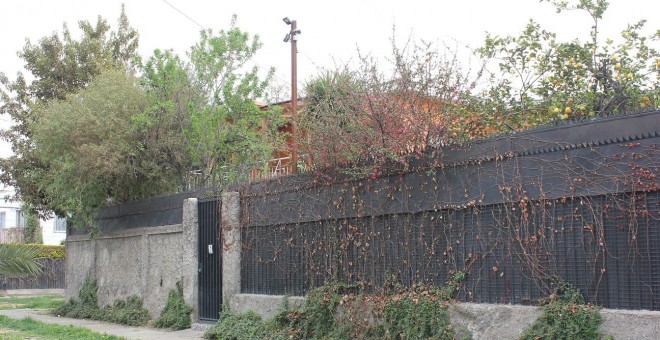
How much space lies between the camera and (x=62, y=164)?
17.1 meters

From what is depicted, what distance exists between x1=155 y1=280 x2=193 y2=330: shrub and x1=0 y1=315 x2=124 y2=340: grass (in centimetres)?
149

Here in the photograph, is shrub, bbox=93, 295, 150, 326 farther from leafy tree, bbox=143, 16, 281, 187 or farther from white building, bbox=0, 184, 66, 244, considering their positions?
white building, bbox=0, 184, 66, 244

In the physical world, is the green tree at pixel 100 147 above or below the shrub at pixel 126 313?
above

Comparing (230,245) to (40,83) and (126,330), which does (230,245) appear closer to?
(126,330)

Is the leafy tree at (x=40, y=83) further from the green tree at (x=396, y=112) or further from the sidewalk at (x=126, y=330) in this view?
the green tree at (x=396, y=112)

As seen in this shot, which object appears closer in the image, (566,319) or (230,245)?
(566,319)

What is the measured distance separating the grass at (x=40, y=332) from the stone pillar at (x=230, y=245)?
6.94 feet

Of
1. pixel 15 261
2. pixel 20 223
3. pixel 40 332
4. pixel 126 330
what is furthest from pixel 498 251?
pixel 20 223

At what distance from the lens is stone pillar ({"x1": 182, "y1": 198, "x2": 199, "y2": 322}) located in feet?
47.5

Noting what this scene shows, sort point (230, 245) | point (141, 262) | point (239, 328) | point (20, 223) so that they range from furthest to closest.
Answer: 1. point (20, 223)
2. point (141, 262)
3. point (230, 245)
4. point (239, 328)

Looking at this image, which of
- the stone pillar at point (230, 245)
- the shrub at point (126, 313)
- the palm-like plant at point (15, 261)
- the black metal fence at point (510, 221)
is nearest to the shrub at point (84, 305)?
the shrub at point (126, 313)

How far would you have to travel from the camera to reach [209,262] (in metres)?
14.3

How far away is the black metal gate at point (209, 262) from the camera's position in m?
14.1

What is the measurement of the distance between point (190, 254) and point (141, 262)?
2.54 meters
